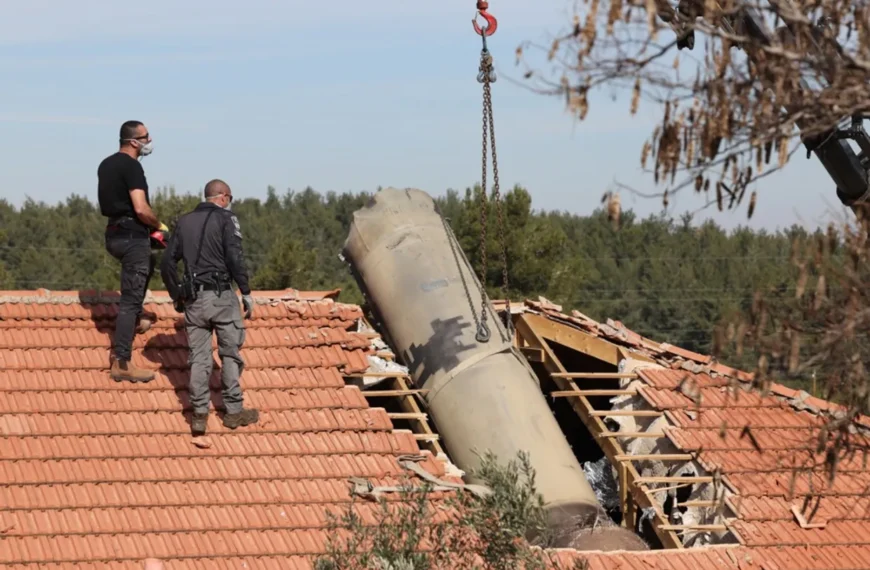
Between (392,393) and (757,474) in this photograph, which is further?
(392,393)

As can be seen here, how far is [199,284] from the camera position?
10984mm

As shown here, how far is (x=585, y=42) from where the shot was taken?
19.6 feet

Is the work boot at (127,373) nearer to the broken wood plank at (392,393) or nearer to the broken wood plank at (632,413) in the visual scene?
the broken wood plank at (392,393)

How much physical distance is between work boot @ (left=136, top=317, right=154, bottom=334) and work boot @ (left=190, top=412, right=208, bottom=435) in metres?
1.40

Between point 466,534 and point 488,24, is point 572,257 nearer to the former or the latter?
point 488,24

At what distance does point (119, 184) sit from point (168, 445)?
2.12 m

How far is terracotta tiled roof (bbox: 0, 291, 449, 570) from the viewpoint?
10.2m

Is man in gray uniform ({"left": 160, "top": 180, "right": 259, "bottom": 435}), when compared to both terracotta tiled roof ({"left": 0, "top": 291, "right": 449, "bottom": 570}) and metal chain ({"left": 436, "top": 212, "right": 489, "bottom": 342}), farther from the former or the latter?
metal chain ({"left": 436, "top": 212, "right": 489, "bottom": 342})

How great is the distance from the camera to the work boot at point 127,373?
38.7 feet

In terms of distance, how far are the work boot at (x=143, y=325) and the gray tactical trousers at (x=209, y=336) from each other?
141cm

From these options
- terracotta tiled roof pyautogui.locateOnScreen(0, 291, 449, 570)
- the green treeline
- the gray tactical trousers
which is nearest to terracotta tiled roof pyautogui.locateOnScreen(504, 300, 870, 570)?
terracotta tiled roof pyautogui.locateOnScreen(0, 291, 449, 570)

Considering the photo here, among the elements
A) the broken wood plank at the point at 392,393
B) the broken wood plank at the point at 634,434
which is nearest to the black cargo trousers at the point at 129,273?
the broken wood plank at the point at 392,393

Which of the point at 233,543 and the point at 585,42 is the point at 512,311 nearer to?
the point at 233,543

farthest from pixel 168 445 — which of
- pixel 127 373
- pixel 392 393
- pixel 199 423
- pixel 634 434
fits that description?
pixel 634 434
